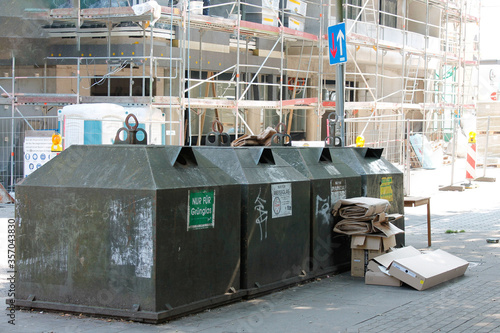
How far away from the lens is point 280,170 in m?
7.72

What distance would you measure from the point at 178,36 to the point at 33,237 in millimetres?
13679

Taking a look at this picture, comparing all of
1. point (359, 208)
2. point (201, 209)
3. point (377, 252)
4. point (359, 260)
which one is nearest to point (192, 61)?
point (359, 208)

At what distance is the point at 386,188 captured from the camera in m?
9.89

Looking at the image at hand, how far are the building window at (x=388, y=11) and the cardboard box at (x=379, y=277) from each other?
21.5 meters

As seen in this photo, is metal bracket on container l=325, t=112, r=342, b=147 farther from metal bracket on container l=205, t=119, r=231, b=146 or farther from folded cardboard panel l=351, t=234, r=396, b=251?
metal bracket on container l=205, t=119, r=231, b=146

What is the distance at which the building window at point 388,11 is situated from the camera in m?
28.0

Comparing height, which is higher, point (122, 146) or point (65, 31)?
point (65, 31)

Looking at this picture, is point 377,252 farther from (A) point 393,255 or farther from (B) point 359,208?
(B) point 359,208

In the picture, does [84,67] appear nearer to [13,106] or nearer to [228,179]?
[13,106]

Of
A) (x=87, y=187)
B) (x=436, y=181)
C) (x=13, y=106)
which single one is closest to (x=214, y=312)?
(x=87, y=187)

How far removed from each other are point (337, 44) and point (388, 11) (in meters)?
16.8

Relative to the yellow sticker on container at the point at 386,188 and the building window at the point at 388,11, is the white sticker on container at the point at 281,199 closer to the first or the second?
the yellow sticker on container at the point at 386,188

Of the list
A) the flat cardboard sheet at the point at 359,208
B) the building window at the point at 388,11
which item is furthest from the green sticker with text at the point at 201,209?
the building window at the point at 388,11

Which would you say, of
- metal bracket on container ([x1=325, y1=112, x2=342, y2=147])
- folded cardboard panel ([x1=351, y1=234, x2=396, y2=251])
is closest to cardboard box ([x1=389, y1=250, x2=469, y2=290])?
folded cardboard panel ([x1=351, y1=234, x2=396, y2=251])
